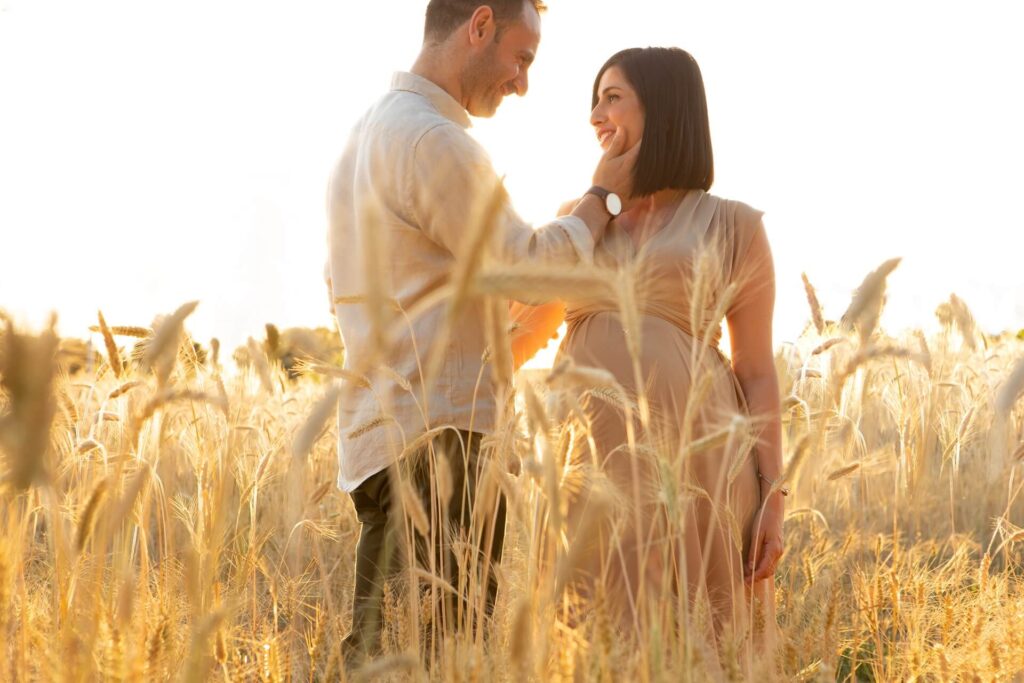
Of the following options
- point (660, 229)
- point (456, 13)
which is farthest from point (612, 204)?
point (456, 13)

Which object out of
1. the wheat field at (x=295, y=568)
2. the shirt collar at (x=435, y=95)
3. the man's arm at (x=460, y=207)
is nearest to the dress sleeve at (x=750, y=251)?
the wheat field at (x=295, y=568)

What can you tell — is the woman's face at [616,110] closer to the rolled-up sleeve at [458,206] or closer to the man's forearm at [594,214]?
the man's forearm at [594,214]

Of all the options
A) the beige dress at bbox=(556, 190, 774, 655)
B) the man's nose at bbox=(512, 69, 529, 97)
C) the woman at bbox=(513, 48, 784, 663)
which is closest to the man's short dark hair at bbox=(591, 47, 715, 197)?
the woman at bbox=(513, 48, 784, 663)

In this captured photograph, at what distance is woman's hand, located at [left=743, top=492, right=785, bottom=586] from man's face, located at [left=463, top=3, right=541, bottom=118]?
1235 mm

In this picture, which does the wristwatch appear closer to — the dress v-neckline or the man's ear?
the dress v-neckline

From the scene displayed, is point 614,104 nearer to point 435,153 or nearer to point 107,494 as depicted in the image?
point 435,153

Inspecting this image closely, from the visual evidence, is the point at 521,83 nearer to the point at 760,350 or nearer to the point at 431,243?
the point at 431,243

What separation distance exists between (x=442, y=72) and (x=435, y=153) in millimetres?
380

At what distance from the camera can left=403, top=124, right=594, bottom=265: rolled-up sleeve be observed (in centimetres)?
234

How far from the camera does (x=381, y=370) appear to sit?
2.04m

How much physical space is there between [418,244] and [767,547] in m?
1.14

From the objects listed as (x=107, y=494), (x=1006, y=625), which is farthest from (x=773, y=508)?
(x=107, y=494)

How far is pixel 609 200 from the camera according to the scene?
266cm

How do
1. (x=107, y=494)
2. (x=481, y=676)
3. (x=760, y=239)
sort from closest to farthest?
(x=107, y=494)
(x=481, y=676)
(x=760, y=239)
